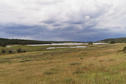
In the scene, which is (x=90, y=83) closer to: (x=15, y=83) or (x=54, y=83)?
(x=54, y=83)

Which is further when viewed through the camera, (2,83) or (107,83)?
(2,83)

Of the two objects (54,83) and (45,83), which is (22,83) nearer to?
(45,83)

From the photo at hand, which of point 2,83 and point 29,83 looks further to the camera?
point 2,83

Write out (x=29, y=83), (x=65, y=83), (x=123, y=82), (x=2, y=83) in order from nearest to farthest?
(x=123, y=82) → (x=65, y=83) → (x=29, y=83) → (x=2, y=83)

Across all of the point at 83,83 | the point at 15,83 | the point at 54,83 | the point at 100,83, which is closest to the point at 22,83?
the point at 15,83

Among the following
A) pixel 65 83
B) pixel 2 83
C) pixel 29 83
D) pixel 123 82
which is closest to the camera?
pixel 123 82

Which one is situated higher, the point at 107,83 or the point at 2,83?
the point at 107,83

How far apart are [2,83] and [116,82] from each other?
35.0 ft

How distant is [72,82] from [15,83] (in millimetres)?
5530

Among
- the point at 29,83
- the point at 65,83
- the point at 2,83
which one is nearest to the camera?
the point at 65,83

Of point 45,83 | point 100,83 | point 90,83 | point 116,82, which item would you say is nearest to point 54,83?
point 45,83

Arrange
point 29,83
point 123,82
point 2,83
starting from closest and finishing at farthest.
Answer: point 123,82, point 29,83, point 2,83

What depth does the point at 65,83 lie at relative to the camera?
10.8 m

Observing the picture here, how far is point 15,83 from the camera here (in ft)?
40.1
